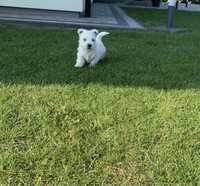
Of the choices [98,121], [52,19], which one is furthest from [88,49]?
[52,19]

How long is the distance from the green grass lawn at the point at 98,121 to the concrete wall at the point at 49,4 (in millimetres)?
4982

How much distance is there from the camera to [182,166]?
3965 mm

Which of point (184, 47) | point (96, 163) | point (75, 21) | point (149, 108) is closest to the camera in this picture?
point (96, 163)

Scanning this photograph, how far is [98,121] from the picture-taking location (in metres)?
4.54

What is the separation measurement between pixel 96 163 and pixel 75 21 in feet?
25.2

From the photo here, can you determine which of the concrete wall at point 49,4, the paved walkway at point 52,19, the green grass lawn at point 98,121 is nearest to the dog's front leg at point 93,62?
the green grass lawn at point 98,121

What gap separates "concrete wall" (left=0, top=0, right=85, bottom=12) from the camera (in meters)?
11.9

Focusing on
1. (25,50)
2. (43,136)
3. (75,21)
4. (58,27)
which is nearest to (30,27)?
(58,27)

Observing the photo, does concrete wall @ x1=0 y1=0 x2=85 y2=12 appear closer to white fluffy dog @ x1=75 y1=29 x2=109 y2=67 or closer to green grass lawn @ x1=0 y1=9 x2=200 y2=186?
green grass lawn @ x1=0 y1=9 x2=200 y2=186

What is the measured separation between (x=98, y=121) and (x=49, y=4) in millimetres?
7866

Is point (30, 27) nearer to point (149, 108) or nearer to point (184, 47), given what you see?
point (184, 47)

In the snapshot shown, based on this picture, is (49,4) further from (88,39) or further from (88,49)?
(88,39)

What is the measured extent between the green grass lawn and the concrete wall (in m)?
4.98

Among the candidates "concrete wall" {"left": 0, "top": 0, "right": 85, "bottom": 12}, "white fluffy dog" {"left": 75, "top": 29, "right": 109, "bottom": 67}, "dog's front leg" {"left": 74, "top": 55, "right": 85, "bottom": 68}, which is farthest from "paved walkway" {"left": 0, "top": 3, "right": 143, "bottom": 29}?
"dog's front leg" {"left": 74, "top": 55, "right": 85, "bottom": 68}
